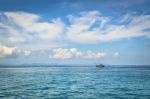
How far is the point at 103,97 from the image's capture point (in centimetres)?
4553

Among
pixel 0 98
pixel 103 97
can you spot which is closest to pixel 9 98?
pixel 0 98

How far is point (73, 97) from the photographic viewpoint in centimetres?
4525

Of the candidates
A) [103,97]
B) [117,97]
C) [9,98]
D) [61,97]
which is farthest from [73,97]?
[9,98]

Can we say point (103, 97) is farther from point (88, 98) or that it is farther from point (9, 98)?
point (9, 98)

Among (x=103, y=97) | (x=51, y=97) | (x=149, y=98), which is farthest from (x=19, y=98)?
(x=149, y=98)

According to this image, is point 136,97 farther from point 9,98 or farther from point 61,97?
point 9,98

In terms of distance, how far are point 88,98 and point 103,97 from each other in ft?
11.4

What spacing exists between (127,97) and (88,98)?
7.97m

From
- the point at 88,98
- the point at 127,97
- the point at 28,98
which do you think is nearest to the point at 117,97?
the point at 127,97

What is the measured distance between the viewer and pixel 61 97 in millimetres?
45000

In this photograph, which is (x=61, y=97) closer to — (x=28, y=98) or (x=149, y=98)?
(x=28, y=98)

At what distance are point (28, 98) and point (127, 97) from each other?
764 inches

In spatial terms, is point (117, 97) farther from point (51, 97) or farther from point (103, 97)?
point (51, 97)

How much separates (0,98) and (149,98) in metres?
28.8
